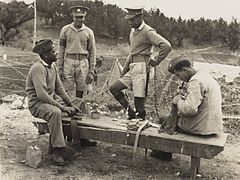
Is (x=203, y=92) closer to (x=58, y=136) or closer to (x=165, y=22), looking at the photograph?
(x=58, y=136)

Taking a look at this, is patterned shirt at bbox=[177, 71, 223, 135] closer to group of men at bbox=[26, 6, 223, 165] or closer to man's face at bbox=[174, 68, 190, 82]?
group of men at bbox=[26, 6, 223, 165]

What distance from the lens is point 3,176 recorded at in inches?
204

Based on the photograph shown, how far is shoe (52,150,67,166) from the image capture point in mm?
5597

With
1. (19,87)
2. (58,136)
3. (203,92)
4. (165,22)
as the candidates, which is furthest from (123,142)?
(165,22)

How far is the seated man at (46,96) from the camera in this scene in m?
5.55

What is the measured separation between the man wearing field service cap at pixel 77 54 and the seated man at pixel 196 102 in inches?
89.1

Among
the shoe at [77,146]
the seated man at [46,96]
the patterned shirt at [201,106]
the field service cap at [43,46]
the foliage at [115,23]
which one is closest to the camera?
the patterned shirt at [201,106]

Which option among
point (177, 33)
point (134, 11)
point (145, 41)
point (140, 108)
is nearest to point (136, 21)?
point (134, 11)

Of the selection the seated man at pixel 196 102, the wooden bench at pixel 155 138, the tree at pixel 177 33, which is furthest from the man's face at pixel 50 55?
the tree at pixel 177 33

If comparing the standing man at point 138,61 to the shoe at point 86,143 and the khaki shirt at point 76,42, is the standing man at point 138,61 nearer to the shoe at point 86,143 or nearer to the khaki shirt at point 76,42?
the shoe at point 86,143

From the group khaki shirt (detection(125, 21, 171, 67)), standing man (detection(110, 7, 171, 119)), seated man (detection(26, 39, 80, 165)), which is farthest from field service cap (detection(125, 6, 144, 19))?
seated man (detection(26, 39, 80, 165))

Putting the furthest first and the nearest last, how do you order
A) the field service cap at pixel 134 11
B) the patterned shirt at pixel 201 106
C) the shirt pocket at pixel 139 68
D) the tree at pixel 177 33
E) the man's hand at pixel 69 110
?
the tree at pixel 177 33
the shirt pocket at pixel 139 68
the field service cap at pixel 134 11
the man's hand at pixel 69 110
the patterned shirt at pixel 201 106

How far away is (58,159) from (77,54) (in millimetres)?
2139

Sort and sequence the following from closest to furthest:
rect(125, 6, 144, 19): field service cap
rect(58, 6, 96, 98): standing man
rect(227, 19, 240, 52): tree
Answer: rect(125, 6, 144, 19): field service cap < rect(58, 6, 96, 98): standing man < rect(227, 19, 240, 52): tree
